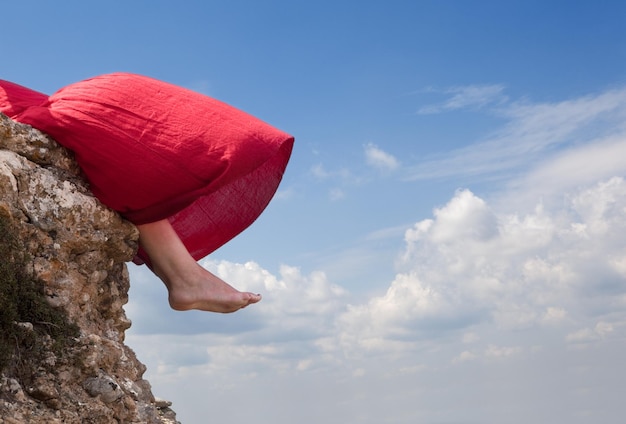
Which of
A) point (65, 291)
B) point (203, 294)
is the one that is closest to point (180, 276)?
point (203, 294)

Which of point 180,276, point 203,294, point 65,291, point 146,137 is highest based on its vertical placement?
point 146,137

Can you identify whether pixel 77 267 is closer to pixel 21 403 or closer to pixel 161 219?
Answer: pixel 161 219

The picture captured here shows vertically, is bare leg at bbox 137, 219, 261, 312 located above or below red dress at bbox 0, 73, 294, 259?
below

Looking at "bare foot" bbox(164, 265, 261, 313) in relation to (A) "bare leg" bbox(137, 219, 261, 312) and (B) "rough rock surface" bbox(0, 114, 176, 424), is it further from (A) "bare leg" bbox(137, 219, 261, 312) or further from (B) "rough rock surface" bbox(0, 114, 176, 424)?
(B) "rough rock surface" bbox(0, 114, 176, 424)

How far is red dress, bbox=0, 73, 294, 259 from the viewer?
13.0ft

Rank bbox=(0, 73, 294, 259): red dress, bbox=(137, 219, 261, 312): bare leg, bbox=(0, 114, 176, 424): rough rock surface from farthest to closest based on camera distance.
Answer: bbox=(137, 219, 261, 312): bare leg < bbox=(0, 73, 294, 259): red dress < bbox=(0, 114, 176, 424): rough rock surface

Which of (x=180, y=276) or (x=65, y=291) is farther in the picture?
(x=180, y=276)

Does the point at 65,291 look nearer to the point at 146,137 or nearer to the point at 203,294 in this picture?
the point at 203,294

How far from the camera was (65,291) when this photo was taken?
3.59 meters

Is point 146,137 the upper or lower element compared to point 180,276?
upper

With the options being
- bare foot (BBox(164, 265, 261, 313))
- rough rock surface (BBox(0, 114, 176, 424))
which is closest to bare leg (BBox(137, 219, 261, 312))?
bare foot (BBox(164, 265, 261, 313))

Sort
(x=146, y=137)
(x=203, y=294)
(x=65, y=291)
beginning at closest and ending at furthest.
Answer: (x=65, y=291) < (x=146, y=137) < (x=203, y=294)

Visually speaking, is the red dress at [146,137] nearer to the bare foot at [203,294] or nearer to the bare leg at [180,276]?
the bare leg at [180,276]

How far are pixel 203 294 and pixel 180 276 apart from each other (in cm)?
18
